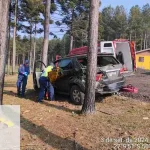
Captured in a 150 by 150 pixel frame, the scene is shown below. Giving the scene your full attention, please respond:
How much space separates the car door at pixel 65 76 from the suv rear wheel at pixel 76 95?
1.65ft

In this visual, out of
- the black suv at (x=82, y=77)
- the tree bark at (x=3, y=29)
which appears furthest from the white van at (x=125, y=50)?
the tree bark at (x=3, y=29)

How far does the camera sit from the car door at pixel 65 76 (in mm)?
10117

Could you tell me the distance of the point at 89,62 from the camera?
781cm

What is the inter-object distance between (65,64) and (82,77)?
1.19 metres

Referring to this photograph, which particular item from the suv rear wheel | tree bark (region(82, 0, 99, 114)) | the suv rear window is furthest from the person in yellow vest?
tree bark (region(82, 0, 99, 114))

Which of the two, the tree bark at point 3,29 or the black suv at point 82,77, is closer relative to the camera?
the tree bark at point 3,29

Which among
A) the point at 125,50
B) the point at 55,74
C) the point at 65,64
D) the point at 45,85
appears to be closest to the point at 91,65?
the point at 65,64

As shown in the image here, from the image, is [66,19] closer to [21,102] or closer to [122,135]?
[21,102]

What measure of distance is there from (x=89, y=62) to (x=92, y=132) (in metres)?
2.16

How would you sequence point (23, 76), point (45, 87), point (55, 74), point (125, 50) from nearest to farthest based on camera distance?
point (55, 74)
point (45, 87)
point (23, 76)
point (125, 50)

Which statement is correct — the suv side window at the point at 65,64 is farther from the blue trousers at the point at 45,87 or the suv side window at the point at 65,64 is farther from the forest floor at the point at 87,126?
the forest floor at the point at 87,126

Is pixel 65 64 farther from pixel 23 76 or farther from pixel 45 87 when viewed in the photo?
pixel 23 76

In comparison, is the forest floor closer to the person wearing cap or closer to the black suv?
the black suv

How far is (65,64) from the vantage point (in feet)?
34.2
